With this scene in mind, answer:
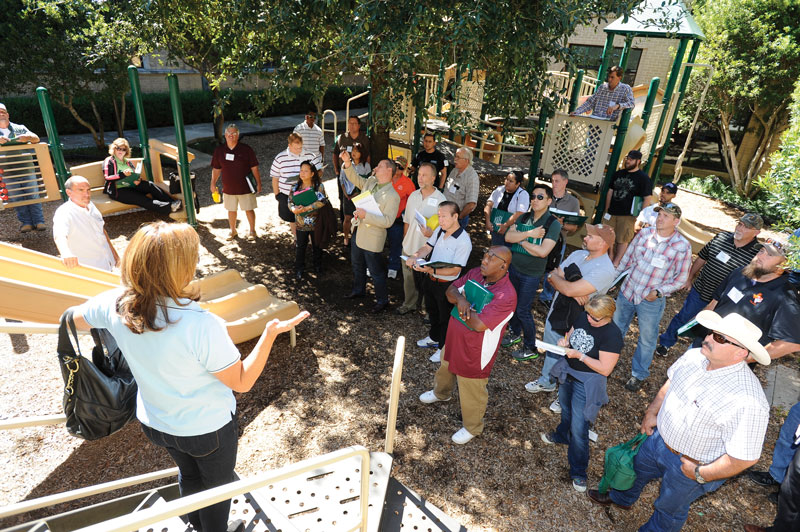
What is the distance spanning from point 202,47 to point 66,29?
318cm

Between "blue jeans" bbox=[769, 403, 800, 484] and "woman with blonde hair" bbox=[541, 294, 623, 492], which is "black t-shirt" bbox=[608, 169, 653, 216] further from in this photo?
"woman with blonde hair" bbox=[541, 294, 623, 492]

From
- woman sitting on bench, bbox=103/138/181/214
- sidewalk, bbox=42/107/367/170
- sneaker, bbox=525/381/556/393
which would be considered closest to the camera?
sneaker, bbox=525/381/556/393

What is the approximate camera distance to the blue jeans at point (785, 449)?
4055 mm

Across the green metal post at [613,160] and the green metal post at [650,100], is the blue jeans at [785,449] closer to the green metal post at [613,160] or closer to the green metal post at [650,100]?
the green metal post at [613,160]

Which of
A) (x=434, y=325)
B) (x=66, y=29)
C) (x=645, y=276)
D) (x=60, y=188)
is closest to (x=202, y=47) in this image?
(x=66, y=29)

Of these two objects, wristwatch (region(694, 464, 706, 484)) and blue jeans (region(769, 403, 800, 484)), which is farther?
blue jeans (region(769, 403, 800, 484))

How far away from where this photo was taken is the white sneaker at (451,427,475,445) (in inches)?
168

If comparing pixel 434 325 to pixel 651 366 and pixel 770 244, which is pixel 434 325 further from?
pixel 770 244

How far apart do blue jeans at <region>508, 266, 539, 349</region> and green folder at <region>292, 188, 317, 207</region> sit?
2.97 metres

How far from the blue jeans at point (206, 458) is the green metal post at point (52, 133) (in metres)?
6.97

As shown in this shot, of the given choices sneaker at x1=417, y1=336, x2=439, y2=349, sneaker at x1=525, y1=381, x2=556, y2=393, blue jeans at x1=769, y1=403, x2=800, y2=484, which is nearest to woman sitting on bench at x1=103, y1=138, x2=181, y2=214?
sneaker at x1=417, y1=336, x2=439, y2=349

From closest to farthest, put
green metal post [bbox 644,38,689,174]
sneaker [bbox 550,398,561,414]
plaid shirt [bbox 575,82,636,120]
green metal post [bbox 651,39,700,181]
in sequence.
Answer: sneaker [bbox 550,398,561,414] < plaid shirt [bbox 575,82,636,120] < green metal post [bbox 644,38,689,174] < green metal post [bbox 651,39,700,181]

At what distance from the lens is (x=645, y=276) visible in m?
Answer: 4.86

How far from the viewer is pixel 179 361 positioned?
6.98ft
